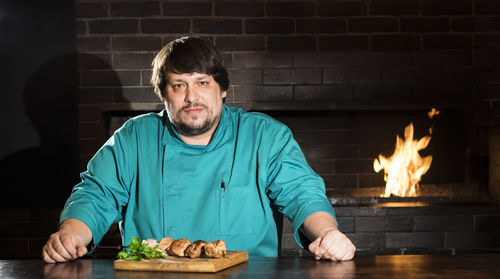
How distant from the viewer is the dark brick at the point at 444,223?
356 centimetres

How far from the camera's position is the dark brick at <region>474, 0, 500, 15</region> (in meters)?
3.56

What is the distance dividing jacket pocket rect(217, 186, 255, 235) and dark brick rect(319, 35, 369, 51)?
175 centimetres

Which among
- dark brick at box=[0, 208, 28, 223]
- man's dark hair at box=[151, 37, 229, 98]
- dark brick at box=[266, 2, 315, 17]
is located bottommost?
dark brick at box=[0, 208, 28, 223]

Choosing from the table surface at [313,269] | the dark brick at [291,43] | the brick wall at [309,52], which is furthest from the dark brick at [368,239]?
the table surface at [313,269]

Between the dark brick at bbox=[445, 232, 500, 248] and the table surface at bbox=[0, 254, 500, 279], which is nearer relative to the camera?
the table surface at bbox=[0, 254, 500, 279]

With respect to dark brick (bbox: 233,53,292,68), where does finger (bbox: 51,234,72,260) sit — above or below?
below

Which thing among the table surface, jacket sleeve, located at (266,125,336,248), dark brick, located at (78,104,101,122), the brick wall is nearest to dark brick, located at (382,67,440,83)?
the brick wall

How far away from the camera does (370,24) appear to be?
11.7 feet

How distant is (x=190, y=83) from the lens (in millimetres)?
2025

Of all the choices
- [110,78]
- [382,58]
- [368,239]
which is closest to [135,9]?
[110,78]

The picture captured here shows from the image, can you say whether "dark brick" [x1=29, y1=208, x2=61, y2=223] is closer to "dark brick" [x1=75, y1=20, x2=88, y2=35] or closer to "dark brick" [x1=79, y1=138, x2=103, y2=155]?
"dark brick" [x1=79, y1=138, x2=103, y2=155]

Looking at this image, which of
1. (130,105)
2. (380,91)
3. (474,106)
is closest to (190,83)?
(130,105)

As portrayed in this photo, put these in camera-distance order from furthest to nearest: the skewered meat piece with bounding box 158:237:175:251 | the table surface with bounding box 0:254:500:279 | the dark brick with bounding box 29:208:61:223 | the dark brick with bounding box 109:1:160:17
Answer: the dark brick with bounding box 29:208:61:223
the dark brick with bounding box 109:1:160:17
the skewered meat piece with bounding box 158:237:175:251
the table surface with bounding box 0:254:500:279

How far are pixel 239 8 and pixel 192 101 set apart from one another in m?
1.68
